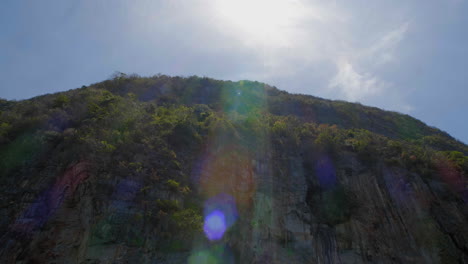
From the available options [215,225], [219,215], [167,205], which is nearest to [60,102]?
[167,205]

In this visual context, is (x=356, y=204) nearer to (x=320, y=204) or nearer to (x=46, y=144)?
(x=320, y=204)

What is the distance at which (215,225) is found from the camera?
15422mm

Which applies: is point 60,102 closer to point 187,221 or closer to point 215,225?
point 187,221

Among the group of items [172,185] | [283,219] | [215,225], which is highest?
[172,185]

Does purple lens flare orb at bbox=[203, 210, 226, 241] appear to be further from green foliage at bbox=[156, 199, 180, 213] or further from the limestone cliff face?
green foliage at bbox=[156, 199, 180, 213]

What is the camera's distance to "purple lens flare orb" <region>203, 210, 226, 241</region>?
1479 centimetres

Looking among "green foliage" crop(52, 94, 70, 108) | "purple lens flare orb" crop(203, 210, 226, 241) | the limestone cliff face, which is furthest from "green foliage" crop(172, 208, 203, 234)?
"green foliage" crop(52, 94, 70, 108)

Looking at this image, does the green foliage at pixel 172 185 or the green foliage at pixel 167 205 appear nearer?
the green foliage at pixel 167 205

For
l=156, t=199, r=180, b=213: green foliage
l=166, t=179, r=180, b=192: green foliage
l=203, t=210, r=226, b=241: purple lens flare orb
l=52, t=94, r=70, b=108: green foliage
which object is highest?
l=52, t=94, r=70, b=108: green foliage

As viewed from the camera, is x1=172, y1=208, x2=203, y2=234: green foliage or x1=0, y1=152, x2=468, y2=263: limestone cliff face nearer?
x1=0, y1=152, x2=468, y2=263: limestone cliff face

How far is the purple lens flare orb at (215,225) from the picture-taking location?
14.8m

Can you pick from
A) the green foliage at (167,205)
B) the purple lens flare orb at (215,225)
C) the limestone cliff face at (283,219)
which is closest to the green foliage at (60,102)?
the limestone cliff face at (283,219)

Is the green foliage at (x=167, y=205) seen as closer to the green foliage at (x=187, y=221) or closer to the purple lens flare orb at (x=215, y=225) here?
the green foliage at (x=187, y=221)

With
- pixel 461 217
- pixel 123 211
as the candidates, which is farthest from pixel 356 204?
pixel 123 211
